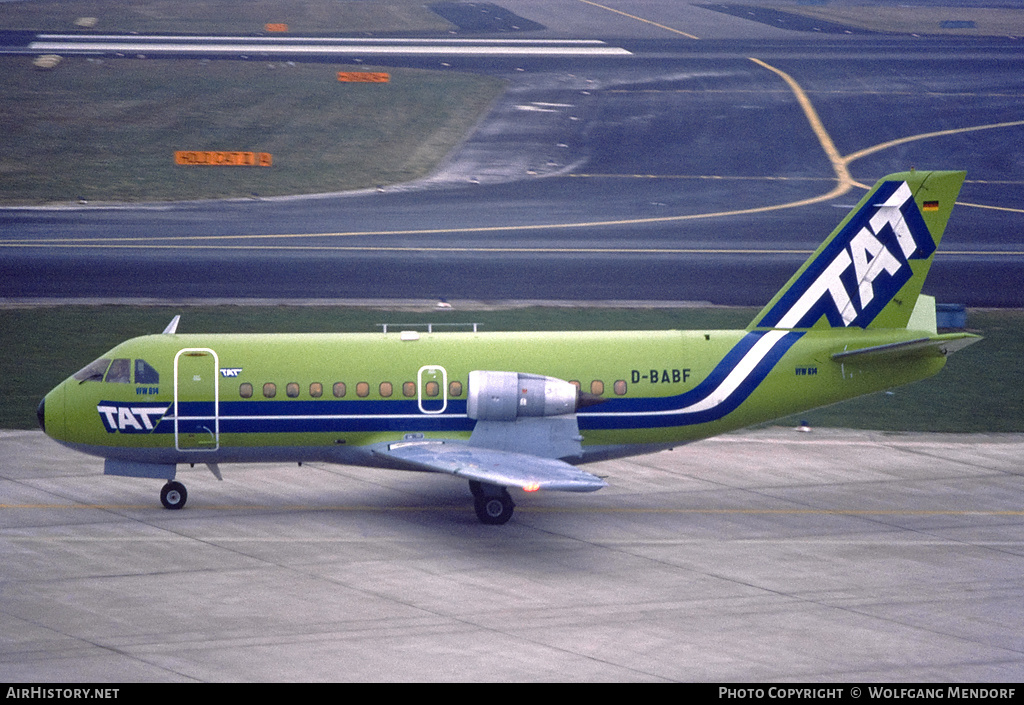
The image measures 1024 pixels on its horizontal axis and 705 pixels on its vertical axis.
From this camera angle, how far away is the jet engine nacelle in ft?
84.7

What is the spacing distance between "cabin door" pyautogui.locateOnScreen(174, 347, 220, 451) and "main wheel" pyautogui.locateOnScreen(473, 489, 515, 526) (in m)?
5.94

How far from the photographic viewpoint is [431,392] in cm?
A: 2623

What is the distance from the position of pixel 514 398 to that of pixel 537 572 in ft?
13.7

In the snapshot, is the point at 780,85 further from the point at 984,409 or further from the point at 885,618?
the point at 885,618

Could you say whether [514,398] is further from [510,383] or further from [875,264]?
[875,264]

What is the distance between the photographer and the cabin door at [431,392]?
26.2m

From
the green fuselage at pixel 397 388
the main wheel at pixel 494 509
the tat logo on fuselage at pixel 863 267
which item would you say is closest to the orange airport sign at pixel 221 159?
the green fuselage at pixel 397 388

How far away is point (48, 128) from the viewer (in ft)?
219

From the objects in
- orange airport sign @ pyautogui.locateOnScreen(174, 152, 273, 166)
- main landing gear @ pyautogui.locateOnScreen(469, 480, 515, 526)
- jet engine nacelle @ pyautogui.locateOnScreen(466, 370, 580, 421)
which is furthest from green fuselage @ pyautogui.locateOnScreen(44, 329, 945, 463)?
orange airport sign @ pyautogui.locateOnScreen(174, 152, 273, 166)

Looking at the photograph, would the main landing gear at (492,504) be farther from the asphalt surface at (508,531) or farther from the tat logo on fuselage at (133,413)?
the tat logo on fuselage at (133,413)

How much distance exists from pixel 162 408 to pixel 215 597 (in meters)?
5.92

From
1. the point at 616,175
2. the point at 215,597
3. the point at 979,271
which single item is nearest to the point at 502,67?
the point at 616,175

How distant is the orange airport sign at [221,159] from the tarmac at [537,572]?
111 feet

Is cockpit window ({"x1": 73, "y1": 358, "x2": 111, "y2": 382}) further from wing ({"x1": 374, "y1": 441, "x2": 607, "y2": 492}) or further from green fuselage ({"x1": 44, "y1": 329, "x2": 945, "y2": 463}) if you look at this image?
wing ({"x1": 374, "y1": 441, "x2": 607, "y2": 492})
